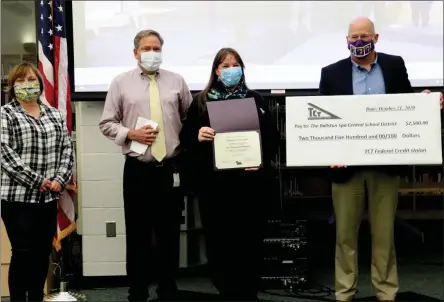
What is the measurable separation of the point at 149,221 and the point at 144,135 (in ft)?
1.68

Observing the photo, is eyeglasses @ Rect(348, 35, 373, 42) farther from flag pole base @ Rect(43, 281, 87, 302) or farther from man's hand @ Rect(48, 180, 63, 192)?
flag pole base @ Rect(43, 281, 87, 302)

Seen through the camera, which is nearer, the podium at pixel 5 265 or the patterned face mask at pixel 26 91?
the patterned face mask at pixel 26 91

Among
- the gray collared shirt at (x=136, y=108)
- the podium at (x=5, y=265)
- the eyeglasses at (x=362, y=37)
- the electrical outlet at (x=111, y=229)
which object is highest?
the eyeglasses at (x=362, y=37)

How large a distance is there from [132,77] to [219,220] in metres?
0.97

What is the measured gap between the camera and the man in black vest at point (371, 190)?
10.0 feet

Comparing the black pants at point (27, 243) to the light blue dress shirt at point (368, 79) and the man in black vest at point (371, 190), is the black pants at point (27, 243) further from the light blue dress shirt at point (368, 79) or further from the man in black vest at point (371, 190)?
the light blue dress shirt at point (368, 79)

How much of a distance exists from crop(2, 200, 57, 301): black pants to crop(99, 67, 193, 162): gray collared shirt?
0.52 meters

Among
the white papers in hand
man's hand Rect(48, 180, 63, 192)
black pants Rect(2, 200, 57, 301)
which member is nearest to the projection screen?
the white papers in hand

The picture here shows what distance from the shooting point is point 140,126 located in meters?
3.13

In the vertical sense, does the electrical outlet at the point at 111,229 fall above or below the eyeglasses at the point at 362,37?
below

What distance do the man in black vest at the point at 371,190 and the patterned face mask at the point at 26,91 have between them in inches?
61.9

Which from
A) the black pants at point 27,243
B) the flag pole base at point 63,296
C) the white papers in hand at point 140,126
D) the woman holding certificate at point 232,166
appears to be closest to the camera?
the black pants at point 27,243

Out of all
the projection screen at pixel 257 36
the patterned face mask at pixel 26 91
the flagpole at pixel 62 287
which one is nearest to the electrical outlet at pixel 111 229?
the flagpole at pixel 62 287

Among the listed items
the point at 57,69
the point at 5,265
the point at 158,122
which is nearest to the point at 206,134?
the point at 158,122
